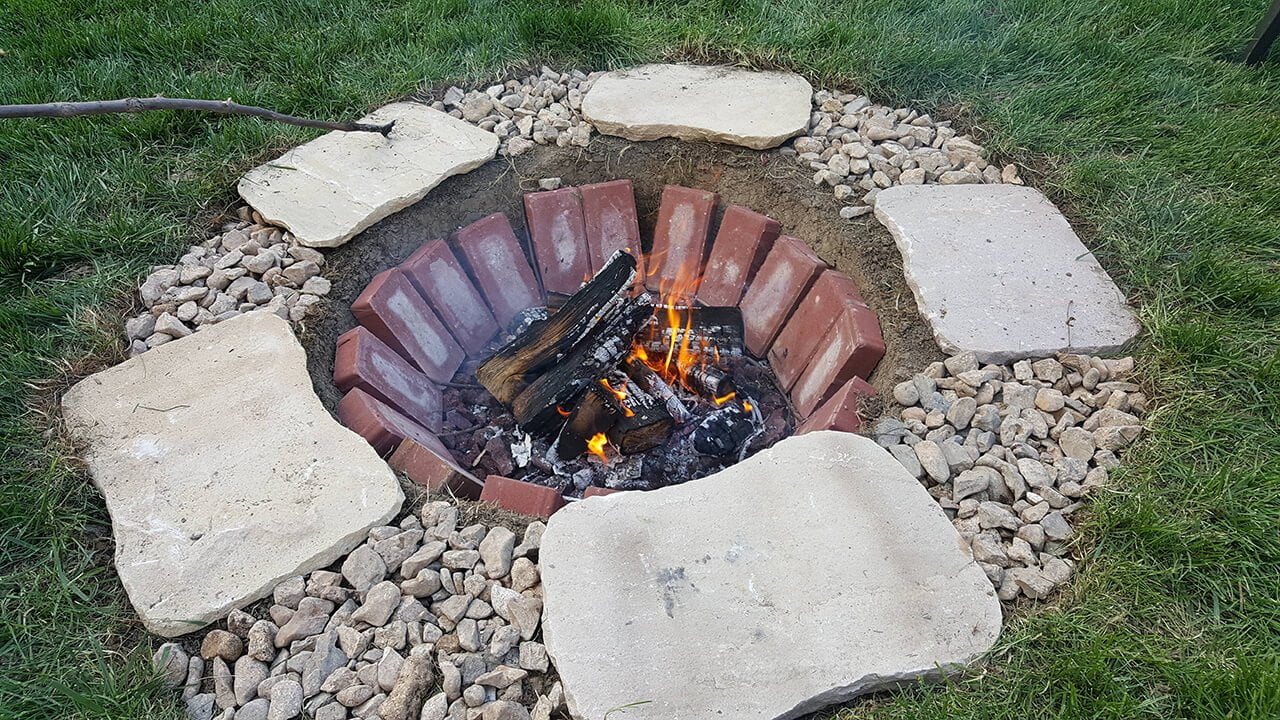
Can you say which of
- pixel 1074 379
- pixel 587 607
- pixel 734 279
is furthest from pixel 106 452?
pixel 1074 379

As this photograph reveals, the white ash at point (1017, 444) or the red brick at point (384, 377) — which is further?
the red brick at point (384, 377)

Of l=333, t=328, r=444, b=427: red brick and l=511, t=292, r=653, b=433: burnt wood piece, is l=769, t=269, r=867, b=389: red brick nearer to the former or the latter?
Result: l=511, t=292, r=653, b=433: burnt wood piece

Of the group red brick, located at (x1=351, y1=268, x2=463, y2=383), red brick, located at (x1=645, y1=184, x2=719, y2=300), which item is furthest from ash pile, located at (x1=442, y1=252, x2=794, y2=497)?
red brick, located at (x1=645, y1=184, x2=719, y2=300)

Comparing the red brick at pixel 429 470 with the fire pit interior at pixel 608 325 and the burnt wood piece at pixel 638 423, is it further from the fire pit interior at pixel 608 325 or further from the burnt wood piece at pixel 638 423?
the burnt wood piece at pixel 638 423

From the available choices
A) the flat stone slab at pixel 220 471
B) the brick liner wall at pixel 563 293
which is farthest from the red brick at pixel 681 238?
the flat stone slab at pixel 220 471

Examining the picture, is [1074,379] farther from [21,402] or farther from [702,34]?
[21,402]

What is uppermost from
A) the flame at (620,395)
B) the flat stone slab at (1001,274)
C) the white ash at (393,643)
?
the flat stone slab at (1001,274)

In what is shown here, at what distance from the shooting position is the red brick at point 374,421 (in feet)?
6.77

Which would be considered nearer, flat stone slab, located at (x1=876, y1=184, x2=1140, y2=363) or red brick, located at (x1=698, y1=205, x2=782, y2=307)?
flat stone slab, located at (x1=876, y1=184, x2=1140, y2=363)

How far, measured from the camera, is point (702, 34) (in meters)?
3.31

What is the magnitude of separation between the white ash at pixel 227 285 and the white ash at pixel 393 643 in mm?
889

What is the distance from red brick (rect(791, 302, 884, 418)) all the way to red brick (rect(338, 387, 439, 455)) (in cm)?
120

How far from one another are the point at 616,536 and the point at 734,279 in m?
1.33

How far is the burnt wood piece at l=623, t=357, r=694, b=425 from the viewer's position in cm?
260
